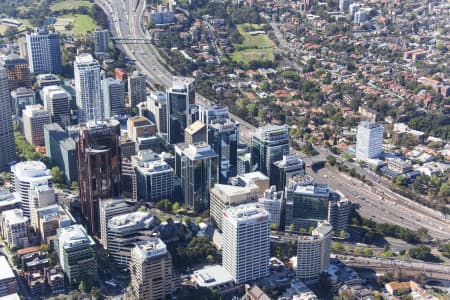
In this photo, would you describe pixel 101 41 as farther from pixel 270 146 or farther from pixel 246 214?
pixel 246 214

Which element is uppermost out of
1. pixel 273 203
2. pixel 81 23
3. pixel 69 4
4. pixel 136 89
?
pixel 69 4

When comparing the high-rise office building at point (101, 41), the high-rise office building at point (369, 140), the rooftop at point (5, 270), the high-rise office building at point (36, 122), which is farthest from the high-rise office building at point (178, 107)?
the high-rise office building at point (101, 41)

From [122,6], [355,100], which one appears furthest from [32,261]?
[122,6]

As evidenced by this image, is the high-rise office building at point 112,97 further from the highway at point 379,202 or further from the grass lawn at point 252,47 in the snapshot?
the grass lawn at point 252,47

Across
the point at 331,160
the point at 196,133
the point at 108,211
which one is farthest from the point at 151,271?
the point at 331,160

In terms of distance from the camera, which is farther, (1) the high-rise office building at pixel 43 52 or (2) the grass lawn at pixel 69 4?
(2) the grass lawn at pixel 69 4

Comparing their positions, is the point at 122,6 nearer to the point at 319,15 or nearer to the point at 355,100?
the point at 319,15

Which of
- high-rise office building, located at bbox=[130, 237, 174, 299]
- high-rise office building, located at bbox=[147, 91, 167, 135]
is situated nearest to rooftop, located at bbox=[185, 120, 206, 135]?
high-rise office building, located at bbox=[147, 91, 167, 135]

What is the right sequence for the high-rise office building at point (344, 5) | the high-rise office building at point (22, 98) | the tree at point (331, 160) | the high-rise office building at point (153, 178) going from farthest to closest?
the high-rise office building at point (344, 5), the high-rise office building at point (22, 98), the tree at point (331, 160), the high-rise office building at point (153, 178)
